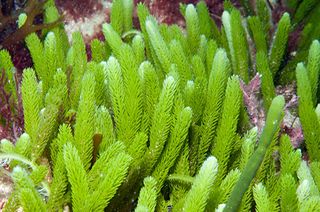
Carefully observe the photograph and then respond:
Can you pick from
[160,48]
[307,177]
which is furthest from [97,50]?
[307,177]

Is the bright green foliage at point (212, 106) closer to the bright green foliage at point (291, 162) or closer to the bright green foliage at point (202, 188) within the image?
the bright green foliage at point (291, 162)

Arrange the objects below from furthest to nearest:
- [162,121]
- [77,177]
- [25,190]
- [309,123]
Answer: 1. [309,123]
2. [162,121]
3. [77,177]
4. [25,190]

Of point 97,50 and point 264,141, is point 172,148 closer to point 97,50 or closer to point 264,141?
point 264,141

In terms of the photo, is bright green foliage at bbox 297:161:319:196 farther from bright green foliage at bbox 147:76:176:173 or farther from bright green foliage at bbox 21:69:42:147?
bright green foliage at bbox 21:69:42:147

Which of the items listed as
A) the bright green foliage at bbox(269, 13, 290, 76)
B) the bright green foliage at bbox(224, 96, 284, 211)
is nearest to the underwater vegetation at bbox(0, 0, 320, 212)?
the bright green foliage at bbox(224, 96, 284, 211)

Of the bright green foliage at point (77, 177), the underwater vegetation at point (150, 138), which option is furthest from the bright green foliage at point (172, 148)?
the bright green foliage at point (77, 177)

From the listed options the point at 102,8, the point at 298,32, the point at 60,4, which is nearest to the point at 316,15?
the point at 298,32
